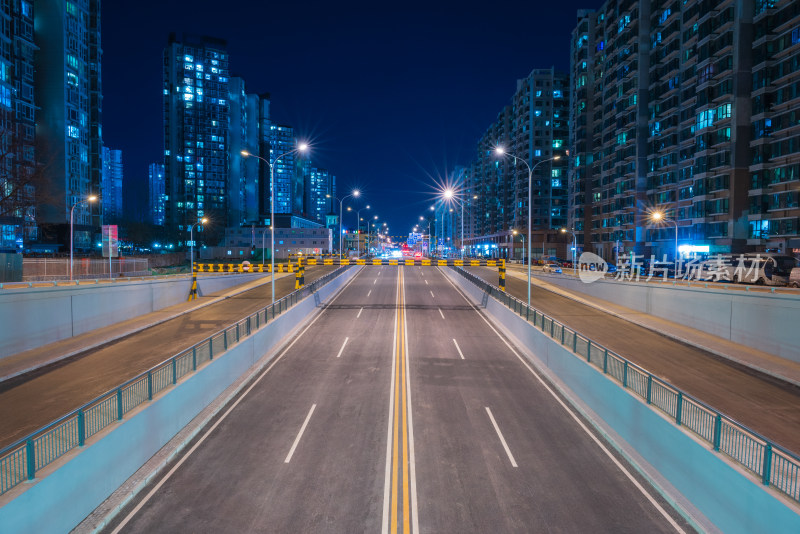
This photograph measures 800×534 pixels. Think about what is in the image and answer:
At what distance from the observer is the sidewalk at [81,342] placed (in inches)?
710

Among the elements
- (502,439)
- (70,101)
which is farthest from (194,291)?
(70,101)

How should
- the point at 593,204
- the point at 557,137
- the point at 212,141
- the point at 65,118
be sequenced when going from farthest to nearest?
1. the point at 212,141
2. the point at 557,137
3. the point at 593,204
4. the point at 65,118

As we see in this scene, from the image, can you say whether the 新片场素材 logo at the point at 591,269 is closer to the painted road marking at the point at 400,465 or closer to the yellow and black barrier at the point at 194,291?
the painted road marking at the point at 400,465

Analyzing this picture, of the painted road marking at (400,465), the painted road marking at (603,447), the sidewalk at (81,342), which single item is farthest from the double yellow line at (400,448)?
the sidewalk at (81,342)

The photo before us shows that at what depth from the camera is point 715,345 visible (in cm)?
2186

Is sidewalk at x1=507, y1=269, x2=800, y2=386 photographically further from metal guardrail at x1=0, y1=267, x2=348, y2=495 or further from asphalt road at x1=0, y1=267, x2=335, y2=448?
asphalt road at x1=0, y1=267, x2=335, y2=448

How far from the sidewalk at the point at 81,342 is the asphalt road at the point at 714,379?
1039 inches

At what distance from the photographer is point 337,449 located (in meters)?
11.6

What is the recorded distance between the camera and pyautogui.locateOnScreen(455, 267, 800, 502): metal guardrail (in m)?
7.39

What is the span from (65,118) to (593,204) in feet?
345

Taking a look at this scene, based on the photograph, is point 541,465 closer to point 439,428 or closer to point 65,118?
point 439,428

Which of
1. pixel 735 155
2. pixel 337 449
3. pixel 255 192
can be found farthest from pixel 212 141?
pixel 337 449

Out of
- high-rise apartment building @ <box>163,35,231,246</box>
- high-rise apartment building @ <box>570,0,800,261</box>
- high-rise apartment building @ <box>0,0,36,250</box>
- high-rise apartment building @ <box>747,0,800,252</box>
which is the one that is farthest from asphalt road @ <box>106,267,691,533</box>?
high-rise apartment building @ <box>163,35,231,246</box>

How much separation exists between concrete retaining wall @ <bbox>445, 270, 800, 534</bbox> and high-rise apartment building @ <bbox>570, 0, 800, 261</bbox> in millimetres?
48952
